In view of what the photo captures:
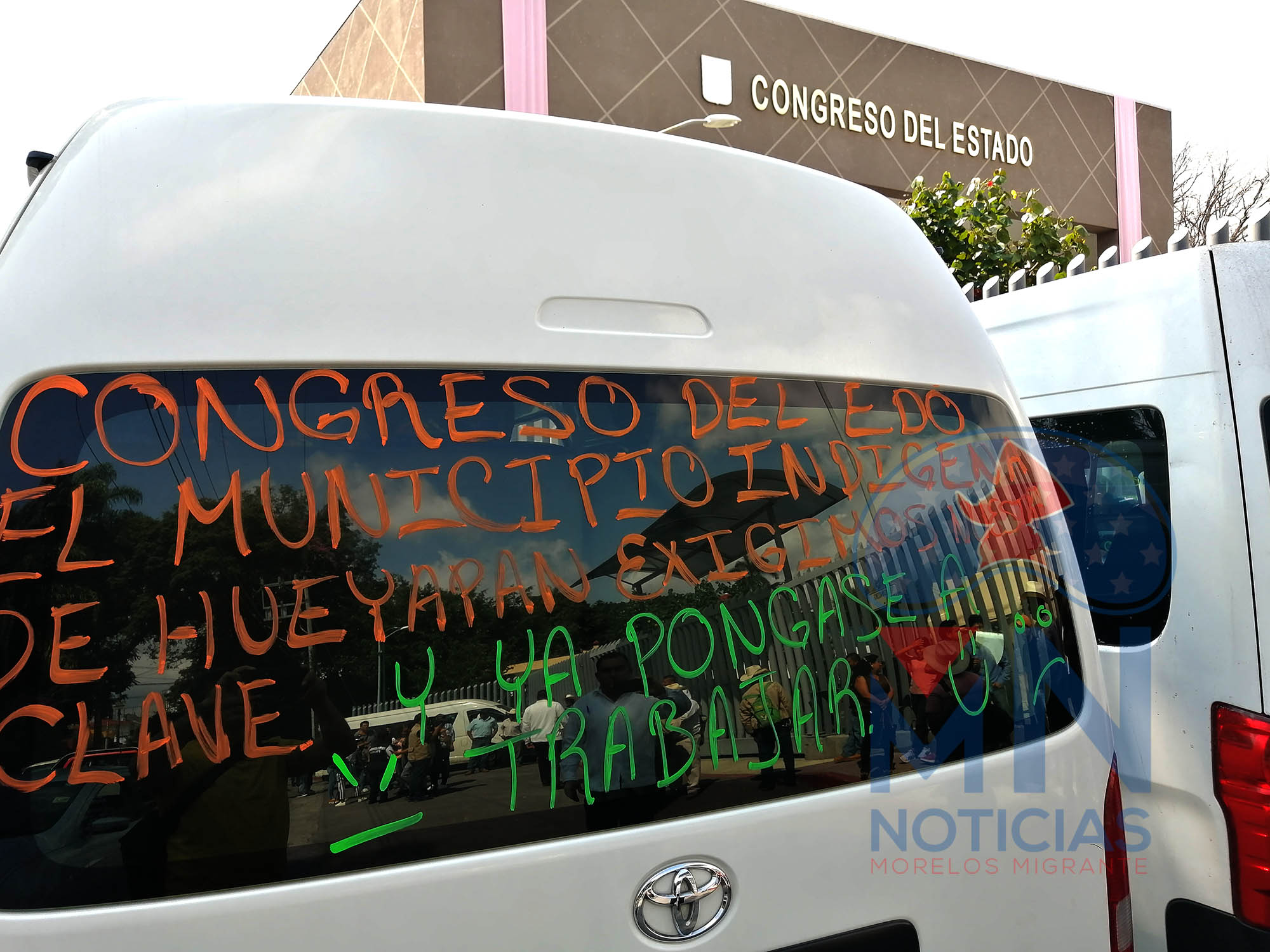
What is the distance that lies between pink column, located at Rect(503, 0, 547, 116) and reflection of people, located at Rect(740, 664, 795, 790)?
38.9 ft

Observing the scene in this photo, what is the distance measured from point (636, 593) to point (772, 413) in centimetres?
44

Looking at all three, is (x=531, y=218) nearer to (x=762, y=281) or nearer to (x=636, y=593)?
(x=762, y=281)

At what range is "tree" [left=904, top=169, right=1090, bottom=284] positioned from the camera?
9453 millimetres

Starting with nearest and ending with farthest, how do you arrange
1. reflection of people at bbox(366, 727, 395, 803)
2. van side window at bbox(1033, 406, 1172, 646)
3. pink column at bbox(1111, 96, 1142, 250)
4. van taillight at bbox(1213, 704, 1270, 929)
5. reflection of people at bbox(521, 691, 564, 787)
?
reflection of people at bbox(366, 727, 395, 803) < reflection of people at bbox(521, 691, 564, 787) < van taillight at bbox(1213, 704, 1270, 929) < van side window at bbox(1033, 406, 1172, 646) < pink column at bbox(1111, 96, 1142, 250)

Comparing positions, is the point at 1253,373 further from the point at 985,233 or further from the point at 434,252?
the point at 985,233

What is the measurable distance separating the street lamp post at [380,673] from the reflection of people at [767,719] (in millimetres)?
624

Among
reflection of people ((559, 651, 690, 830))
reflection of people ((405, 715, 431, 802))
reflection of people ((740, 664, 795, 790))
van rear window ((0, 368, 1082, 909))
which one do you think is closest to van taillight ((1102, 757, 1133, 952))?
van rear window ((0, 368, 1082, 909))

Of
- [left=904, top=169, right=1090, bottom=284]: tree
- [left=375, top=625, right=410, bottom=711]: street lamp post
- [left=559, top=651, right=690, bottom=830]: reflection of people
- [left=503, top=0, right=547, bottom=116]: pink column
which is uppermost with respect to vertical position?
[left=503, top=0, right=547, bottom=116]: pink column

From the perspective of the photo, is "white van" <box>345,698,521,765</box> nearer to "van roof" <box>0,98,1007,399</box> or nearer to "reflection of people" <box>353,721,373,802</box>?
"reflection of people" <box>353,721,373,802</box>

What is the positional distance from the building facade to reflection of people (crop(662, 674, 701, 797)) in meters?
11.2

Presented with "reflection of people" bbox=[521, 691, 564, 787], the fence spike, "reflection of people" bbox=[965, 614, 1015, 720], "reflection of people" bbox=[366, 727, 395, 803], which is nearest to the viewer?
"reflection of people" bbox=[366, 727, 395, 803]

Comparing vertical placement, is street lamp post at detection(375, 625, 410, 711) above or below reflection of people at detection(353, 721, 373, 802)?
above

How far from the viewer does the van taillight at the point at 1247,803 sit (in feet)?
7.99

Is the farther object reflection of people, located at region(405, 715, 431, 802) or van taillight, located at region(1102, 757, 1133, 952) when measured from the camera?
van taillight, located at region(1102, 757, 1133, 952)
